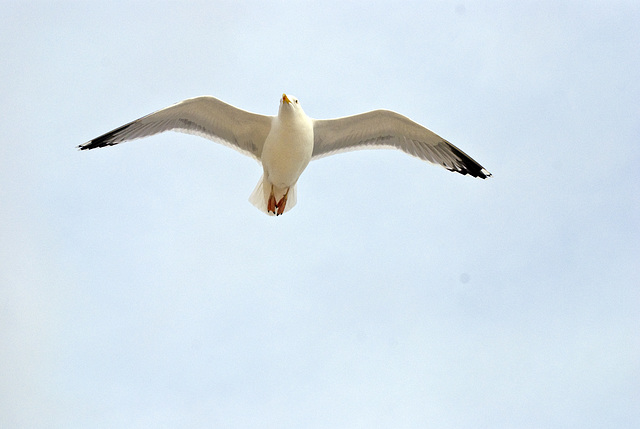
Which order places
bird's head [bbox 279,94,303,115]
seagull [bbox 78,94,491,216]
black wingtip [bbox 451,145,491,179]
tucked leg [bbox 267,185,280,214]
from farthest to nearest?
black wingtip [bbox 451,145,491,179]
tucked leg [bbox 267,185,280,214]
seagull [bbox 78,94,491,216]
bird's head [bbox 279,94,303,115]

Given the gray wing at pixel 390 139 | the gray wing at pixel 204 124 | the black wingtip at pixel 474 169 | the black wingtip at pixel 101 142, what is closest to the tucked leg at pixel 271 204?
the gray wing at pixel 204 124

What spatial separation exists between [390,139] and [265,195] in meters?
1.53

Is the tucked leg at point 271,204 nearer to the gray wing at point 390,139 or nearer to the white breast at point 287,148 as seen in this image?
the white breast at point 287,148

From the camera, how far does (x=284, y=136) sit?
25.2 ft

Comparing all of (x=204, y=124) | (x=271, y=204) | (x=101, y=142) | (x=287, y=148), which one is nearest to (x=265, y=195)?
(x=271, y=204)

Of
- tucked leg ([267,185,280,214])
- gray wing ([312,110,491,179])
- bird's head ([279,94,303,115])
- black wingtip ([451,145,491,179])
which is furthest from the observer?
black wingtip ([451,145,491,179])

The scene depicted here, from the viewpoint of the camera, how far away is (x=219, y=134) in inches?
326

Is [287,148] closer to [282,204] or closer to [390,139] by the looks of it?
[282,204]

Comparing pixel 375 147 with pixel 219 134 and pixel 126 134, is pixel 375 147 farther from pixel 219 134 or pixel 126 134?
pixel 126 134

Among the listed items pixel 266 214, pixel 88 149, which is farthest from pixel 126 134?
pixel 266 214

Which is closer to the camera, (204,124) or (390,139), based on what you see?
(204,124)

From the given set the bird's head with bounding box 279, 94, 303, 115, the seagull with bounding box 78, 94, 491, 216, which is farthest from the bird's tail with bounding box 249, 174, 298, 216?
the bird's head with bounding box 279, 94, 303, 115

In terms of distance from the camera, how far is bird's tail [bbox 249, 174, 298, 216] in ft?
27.0

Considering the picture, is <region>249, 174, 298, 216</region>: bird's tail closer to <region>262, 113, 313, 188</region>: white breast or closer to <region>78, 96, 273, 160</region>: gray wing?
<region>262, 113, 313, 188</region>: white breast
